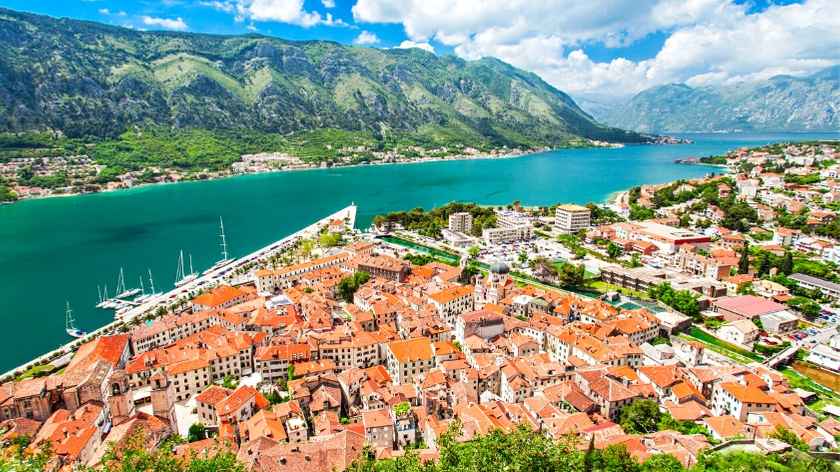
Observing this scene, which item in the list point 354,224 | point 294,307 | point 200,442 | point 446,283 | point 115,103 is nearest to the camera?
point 200,442

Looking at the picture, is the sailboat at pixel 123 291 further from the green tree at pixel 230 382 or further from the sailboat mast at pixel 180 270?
the green tree at pixel 230 382

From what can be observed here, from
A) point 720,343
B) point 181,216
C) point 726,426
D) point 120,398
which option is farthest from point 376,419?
point 181,216

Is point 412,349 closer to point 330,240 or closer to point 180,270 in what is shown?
point 330,240

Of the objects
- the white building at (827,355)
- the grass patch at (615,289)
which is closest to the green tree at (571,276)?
the grass patch at (615,289)

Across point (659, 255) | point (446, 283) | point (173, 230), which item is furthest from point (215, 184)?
point (659, 255)

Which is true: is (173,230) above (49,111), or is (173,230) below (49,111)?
below

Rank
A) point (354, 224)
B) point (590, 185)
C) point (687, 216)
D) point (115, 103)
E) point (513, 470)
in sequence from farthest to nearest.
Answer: point (115, 103) → point (590, 185) → point (354, 224) → point (687, 216) → point (513, 470)

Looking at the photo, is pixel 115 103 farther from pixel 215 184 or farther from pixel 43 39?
pixel 215 184
